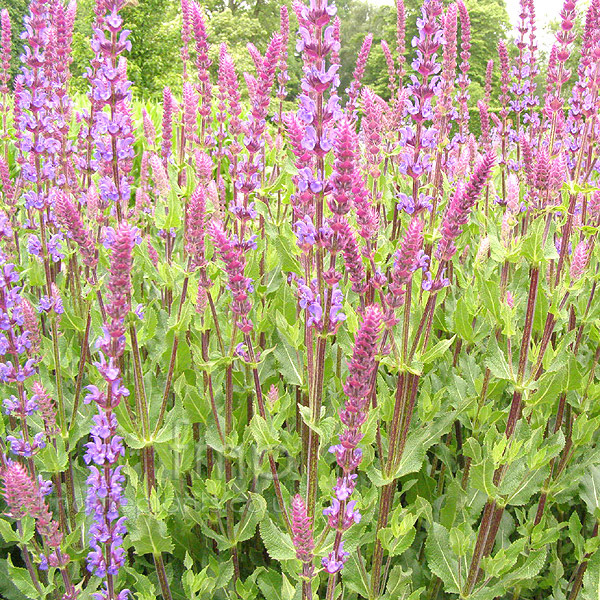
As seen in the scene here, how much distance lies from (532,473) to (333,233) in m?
1.55

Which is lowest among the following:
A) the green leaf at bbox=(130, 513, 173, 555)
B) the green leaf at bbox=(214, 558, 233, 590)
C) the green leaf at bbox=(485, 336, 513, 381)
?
the green leaf at bbox=(214, 558, 233, 590)

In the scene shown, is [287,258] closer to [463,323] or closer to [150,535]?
[463,323]

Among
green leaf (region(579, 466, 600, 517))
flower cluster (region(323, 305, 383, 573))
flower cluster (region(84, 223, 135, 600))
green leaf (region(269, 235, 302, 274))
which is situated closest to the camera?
flower cluster (region(323, 305, 383, 573))

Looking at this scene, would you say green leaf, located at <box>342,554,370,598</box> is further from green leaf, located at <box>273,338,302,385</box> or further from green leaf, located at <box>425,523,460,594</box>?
green leaf, located at <box>273,338,302,385</box>

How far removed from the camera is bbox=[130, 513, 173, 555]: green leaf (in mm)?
2301

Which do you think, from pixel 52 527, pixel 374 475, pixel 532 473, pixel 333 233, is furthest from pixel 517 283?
pixel 52 527

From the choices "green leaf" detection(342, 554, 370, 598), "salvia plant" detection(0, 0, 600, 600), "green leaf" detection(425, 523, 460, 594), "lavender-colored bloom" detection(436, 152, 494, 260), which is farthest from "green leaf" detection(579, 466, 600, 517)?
"lavender-colored bloom" detection(436, 152, 494, 260)

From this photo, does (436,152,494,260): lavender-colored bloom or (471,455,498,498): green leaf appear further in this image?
(471,455,498,498): green leaf

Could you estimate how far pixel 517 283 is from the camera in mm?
3471

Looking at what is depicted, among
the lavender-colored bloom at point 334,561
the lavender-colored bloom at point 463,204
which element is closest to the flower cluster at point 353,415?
the lavender-colored bloom at point 334,561

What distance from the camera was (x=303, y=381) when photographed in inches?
112

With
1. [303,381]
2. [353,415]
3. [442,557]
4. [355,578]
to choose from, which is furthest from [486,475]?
[303,381]

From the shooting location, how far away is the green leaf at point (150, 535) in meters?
2.30

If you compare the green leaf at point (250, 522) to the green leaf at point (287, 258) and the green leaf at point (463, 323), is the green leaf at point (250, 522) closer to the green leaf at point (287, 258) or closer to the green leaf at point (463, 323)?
the green leaf at point (287, 258)
